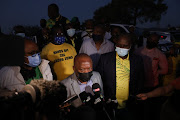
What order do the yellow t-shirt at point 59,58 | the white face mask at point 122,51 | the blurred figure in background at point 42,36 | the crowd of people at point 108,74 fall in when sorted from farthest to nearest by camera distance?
the blurred figure in background at point 42,36, the yellow t-shirt at point 59,58, the white face mask at point 122,51, the crowd of people at point 108,74

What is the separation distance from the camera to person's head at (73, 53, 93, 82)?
248cm

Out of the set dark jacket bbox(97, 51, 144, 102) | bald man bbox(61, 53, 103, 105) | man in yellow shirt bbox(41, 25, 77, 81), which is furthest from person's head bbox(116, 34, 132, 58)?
man in yellow shirt bbox(41, 25, 77, 81)

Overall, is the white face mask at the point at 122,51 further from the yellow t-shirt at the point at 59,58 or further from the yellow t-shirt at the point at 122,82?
the yellow t-shirt at the point at 59,58

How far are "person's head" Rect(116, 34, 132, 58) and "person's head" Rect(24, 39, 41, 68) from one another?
1592 millimetres

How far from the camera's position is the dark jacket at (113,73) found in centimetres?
301

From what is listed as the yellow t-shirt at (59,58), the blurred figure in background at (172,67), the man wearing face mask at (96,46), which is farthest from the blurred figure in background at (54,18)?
the blurred figure in background at (172,67)

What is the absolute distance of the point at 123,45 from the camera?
314cm

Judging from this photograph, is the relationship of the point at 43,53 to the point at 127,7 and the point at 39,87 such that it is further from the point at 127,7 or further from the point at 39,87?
the point at 127,7

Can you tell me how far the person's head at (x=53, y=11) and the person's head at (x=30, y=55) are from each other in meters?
2.44

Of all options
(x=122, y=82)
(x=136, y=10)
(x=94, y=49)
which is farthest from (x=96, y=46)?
(x=136, y=10)

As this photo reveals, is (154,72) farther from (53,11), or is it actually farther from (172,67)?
(53,11)

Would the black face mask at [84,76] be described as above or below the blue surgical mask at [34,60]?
below

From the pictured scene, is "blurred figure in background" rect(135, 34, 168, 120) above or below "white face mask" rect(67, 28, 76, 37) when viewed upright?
below

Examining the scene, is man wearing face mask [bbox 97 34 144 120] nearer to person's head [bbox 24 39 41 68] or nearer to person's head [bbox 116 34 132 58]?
person's head [bbox 116 34 132 58]
